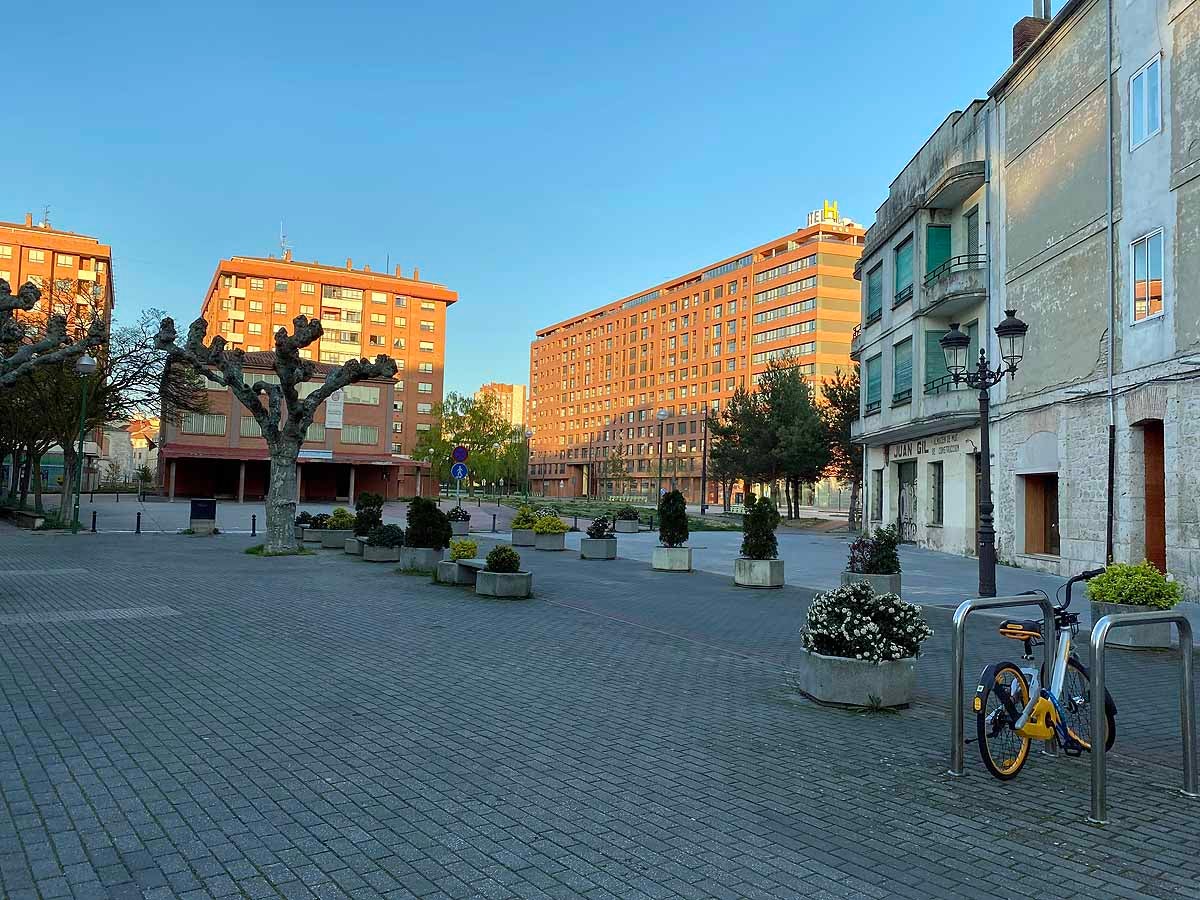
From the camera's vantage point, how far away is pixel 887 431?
1152 inches

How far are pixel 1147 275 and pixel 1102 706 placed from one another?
14830 mm

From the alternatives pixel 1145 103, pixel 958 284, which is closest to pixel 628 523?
pixel 958 284

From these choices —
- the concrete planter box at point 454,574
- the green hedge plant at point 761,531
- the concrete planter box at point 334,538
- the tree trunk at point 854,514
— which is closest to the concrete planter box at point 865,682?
the concrete planter box at point 454,574

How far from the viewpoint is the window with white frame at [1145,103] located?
1575 centimetres

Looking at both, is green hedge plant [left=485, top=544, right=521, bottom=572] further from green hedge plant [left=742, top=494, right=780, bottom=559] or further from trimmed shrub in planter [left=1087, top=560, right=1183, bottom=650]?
trimmed shrub in planter [left=1087, top=560, right=1183, bottom=650]

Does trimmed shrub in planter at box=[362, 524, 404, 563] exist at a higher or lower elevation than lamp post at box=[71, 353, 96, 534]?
lower

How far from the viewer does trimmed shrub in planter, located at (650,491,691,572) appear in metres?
18.8

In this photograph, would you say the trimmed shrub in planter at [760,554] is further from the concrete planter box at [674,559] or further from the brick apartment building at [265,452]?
the brick apartment building at [265,452]

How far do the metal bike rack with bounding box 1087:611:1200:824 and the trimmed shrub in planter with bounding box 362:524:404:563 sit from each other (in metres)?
16.0

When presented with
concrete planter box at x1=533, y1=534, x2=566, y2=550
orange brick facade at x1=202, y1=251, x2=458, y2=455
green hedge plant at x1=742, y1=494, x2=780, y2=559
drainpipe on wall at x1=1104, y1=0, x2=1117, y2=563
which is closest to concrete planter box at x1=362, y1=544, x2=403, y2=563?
concrete planter box at x1=533, y1=534, x2=566, y2=550

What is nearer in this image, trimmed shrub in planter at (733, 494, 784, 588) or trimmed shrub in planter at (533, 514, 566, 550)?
trimmed shrub in planter at (733, 494, 784, 588)

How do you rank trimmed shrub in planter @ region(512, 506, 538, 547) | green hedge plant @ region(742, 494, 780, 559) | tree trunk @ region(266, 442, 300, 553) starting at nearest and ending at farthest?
1. green hedge plant @ region(742, 494, 780, 559)
2. tree trunk @ region(266, 442, 300, 553)
3. trimmed shrub in planter @ region(512, 506, 538, 547)

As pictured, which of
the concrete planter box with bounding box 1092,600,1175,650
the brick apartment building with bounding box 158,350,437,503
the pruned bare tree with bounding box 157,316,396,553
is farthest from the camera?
the brick apartment building with bounding box 158,350,437,503

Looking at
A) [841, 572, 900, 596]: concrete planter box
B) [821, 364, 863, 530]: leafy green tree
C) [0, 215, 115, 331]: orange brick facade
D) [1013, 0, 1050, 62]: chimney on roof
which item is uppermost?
[0, 215, 115, 331]: orange brick facade
